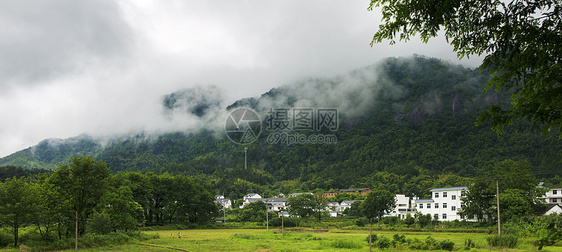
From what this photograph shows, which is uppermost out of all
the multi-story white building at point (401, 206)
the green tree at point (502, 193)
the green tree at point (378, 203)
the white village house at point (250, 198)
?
the green tree at point (502, 193)

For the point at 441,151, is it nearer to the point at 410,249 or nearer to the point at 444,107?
the point at 444,107

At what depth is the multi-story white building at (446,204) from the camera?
6144cm

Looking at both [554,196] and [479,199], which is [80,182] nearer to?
[479,199]

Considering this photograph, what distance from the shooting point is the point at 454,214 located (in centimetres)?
6162

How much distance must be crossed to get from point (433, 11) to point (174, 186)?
7774 cm

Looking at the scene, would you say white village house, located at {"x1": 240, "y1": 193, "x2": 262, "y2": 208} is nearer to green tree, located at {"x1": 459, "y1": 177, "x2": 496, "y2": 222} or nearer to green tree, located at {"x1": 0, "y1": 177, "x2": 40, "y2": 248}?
green tree, located at {"x1": 459, "y1": 177, "x2": 496, "y2": 222}

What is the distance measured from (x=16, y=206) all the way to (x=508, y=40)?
38935mm

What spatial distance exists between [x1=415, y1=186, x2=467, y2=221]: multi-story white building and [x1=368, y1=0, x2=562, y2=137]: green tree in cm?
6021

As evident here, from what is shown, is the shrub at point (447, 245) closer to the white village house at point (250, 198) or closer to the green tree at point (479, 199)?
the green tree at point (479, 199)

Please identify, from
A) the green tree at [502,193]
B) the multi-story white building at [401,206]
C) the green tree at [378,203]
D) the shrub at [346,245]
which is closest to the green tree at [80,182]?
the shrub at [346,245]

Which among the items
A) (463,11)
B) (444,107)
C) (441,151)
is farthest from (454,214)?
(444,107)

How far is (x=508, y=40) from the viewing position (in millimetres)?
5211

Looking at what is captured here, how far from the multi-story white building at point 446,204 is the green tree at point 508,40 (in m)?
60.2

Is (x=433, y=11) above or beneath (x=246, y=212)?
above
